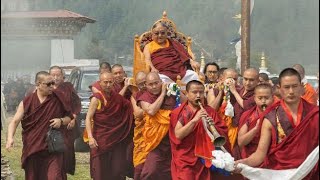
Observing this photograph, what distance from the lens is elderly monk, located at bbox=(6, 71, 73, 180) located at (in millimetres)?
10047

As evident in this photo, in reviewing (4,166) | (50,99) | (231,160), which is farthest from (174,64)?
(231,160)

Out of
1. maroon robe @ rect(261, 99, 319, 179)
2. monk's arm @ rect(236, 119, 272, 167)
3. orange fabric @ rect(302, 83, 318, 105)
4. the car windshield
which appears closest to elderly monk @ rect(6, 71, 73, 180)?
orange fabric @ rect(302, 83, 318, 105)

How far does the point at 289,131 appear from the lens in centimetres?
723

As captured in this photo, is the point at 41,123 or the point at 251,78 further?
the point at 41,123

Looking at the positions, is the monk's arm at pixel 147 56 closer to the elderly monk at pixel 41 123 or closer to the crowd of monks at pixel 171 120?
the crowd of monks at pixel 171 120

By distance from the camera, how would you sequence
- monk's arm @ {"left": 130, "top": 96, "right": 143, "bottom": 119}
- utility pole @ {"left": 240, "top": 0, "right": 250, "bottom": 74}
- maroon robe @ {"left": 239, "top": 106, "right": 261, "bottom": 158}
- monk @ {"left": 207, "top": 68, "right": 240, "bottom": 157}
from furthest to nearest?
utility pole @ {"left": 240, "top": 0, "right": 250, "bottom": 74}, monk's arm @ {"left": 130, "top": 96, "right": 143, "bottom": 119}, monk @ {"left": 207, "top": 68, "right": 240, "bottom": 157}, maroon robe @ {"left": 239, "top": 106, "right": 261, "bottom": 158}

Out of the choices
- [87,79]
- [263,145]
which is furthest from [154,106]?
[87,79]

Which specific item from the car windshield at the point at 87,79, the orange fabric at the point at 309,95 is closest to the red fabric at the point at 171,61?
the orange fabric at the point at 309,95

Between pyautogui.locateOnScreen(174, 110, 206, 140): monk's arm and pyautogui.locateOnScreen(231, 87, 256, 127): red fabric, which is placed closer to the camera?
pyautogui.locateOnScreen(174, 110, 206, 140): monk's arm

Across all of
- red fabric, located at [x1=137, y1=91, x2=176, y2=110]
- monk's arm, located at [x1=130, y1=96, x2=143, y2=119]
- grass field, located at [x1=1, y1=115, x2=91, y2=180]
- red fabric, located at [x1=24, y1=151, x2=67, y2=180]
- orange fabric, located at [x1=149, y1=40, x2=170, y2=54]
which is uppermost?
orange fabric, located at [x1=149, y1=40, x2=170, y2=54]

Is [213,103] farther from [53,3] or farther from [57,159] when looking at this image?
[53,3]

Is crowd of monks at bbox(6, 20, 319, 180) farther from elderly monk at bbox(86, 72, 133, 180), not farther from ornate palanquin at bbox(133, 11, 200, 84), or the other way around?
ornate palanquin at bbox(133, 11, 200, 84)

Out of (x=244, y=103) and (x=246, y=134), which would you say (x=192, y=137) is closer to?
(x=246, y=134)

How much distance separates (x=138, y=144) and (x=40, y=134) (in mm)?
1516
